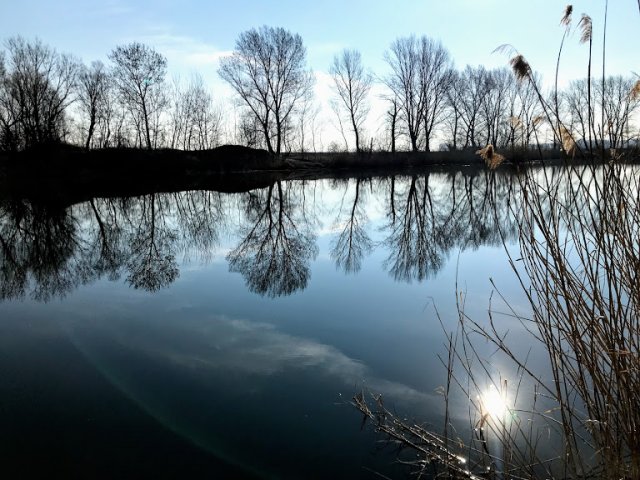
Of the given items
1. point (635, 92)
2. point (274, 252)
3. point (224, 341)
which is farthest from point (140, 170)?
point (635, 92)

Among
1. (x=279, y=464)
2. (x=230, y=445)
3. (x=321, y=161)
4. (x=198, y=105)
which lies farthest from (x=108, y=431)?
(x=198, y=105)

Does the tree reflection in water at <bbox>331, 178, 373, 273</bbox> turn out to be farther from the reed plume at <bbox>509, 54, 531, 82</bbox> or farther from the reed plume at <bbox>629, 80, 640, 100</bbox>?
the reed plume at <bbox>629, 80, 640, 100</bbox>

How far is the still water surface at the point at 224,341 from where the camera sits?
115 inches

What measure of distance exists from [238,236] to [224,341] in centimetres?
621

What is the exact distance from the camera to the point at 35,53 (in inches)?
1308

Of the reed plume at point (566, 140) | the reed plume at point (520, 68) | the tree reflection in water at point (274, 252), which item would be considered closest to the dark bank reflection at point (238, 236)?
the tree reflection in water at point (274, 252)

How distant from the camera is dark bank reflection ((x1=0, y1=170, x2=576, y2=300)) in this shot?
7.40 m

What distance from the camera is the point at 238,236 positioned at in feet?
35.3

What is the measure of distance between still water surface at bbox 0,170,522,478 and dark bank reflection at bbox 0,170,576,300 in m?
0.07

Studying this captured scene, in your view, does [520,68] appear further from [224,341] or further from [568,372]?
[224,341]

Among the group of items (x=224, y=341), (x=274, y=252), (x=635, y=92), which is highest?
(x=635, y=92)

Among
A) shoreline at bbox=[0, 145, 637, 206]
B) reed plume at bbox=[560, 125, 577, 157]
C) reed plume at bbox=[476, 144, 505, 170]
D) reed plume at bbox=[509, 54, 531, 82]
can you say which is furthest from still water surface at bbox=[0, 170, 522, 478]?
shoreline at bbox=[0, 145, 637, 206]

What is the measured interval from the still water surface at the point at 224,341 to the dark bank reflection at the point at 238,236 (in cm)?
7

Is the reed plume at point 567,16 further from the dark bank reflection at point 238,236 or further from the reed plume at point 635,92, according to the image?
the dark bank reflection at point 238,236
